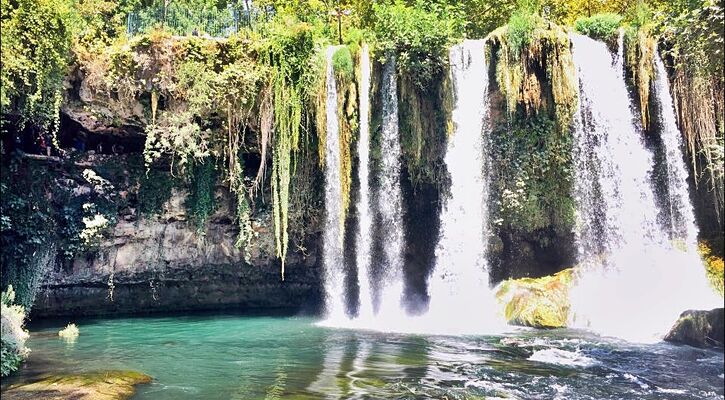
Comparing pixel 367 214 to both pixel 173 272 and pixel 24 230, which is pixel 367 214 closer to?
pixel 173 272

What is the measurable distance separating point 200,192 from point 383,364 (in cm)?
911

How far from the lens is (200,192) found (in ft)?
51.5

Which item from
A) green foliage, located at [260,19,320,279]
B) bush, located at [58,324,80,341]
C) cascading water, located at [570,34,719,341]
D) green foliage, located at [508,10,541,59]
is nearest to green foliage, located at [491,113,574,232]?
cascading water, located at [570,34,719,341]

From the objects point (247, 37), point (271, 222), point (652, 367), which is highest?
point (247, 37)

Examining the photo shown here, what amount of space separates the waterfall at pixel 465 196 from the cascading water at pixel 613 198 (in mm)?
2567

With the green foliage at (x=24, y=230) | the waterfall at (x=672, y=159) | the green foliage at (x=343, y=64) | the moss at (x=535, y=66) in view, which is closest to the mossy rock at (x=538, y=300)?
the waterfall at (x=672, y=159)

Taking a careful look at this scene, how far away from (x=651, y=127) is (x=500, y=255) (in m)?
5.43

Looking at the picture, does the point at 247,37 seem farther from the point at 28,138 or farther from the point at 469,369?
the point at 469,369

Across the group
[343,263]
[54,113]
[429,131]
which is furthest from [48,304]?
[429,131]

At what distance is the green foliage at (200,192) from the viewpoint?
15.7 m

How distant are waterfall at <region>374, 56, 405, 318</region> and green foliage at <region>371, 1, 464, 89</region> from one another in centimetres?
54

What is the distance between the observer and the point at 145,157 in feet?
47.3

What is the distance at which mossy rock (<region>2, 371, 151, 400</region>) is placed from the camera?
6.46 metres

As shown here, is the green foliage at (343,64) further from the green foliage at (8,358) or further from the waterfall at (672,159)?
the green foliage at (8,358)
